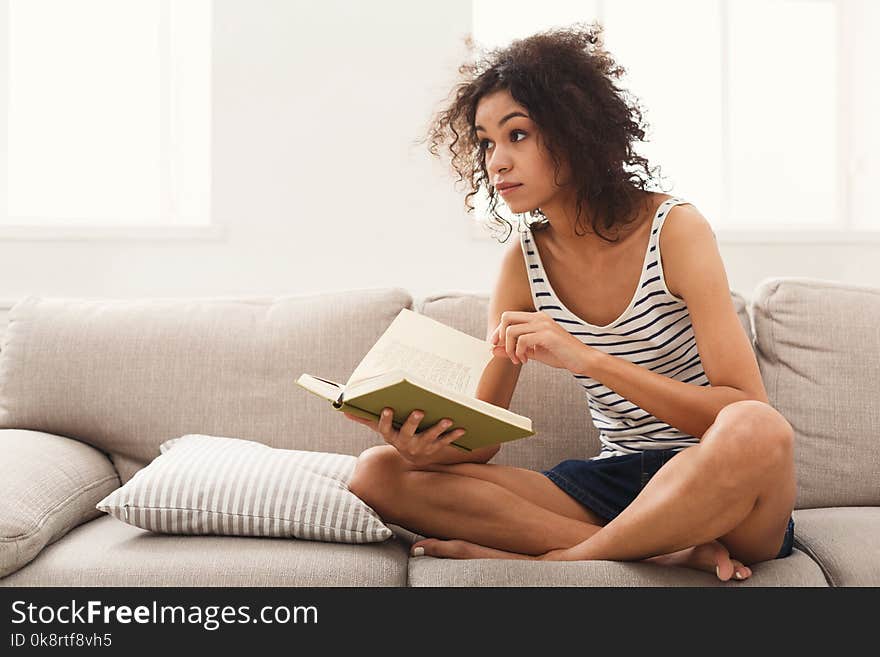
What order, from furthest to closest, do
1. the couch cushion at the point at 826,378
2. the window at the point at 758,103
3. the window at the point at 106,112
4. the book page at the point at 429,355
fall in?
the window at the point at 758,103 < the window at the point at 106,112 < the couch cushion at the point at 826,378 < the book page at the point at 429,355

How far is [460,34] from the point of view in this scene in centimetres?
280

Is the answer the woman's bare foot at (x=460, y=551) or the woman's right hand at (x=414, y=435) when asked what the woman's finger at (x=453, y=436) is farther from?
the woman's bare foot at (x=460, y=551)

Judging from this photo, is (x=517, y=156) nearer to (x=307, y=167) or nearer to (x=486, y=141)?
(x=486, y=141)

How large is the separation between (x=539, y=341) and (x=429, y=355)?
0.20m

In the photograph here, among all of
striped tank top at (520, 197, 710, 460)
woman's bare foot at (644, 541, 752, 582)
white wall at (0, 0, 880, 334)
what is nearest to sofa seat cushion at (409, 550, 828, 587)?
woman's bare foot at (644, 541, 752, 582)

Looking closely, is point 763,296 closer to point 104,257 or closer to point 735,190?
point 735,190

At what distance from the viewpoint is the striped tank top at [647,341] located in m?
1.47

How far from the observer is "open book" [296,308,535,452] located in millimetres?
1189

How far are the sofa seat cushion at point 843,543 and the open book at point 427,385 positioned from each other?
55 cm

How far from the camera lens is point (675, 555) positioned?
130cm

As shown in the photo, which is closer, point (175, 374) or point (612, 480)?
point (612, 480)

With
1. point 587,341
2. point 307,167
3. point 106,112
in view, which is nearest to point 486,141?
point 587,341

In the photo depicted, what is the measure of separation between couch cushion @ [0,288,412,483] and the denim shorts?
468mm
